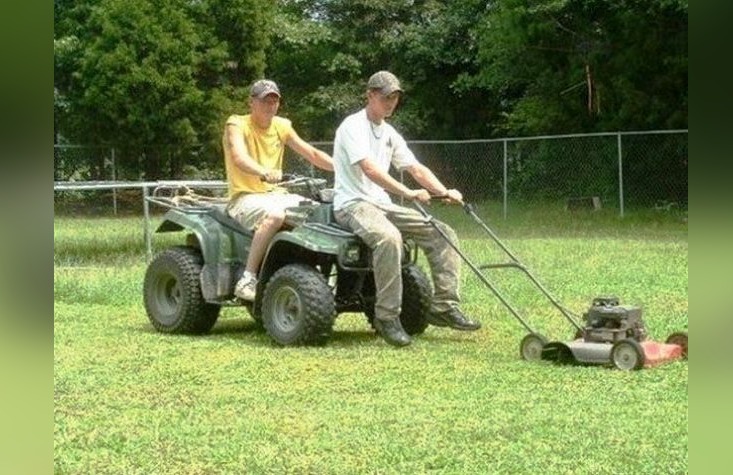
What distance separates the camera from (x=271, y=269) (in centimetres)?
605

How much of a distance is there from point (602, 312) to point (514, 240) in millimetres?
9460

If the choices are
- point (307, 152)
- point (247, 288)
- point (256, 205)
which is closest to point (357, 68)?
point (307, 152)

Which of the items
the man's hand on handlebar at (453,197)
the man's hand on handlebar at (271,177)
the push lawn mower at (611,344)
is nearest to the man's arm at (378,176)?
the man's hand on handlebar at (453,197)

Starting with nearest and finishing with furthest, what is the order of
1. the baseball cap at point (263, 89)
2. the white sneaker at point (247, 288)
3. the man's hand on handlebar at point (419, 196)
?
the man's hand on handlebar at point (419, 196) < the white sneaker at point (247, 288) < the baseball cap at point (263, 89)

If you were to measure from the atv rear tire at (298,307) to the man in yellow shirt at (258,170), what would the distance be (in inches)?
7.2

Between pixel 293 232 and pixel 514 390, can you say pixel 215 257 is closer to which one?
pixel 293 232

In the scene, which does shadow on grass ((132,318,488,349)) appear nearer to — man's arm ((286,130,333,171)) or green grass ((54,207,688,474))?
green grass ((54,207,688,474))

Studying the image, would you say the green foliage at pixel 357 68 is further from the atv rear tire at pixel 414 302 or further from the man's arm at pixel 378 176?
the man's arm at pixel 378 176

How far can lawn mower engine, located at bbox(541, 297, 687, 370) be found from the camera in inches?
186

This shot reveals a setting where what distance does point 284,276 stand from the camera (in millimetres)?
5758

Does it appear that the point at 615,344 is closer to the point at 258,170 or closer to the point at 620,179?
the point at 258,170

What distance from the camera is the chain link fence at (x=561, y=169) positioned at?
17.8 metres

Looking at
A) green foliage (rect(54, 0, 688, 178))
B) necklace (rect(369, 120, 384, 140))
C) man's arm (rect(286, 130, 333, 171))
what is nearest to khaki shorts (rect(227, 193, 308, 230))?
man's arm (rect(286, 130, 333, 171))
